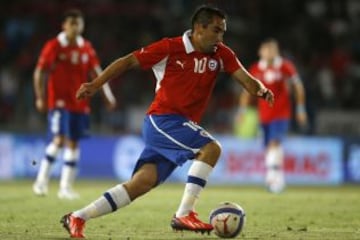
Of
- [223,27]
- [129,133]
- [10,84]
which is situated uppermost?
[10,84]

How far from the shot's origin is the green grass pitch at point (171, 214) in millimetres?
8312

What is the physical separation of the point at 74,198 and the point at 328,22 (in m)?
13.0

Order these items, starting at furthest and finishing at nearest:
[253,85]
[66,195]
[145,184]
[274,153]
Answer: [274,153]
[66,195]
[253,85]
[145,184]

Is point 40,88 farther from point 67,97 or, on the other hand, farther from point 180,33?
point 180,33

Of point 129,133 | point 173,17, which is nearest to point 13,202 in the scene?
point 129,133

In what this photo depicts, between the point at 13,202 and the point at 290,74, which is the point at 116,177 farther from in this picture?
the point at 13,202

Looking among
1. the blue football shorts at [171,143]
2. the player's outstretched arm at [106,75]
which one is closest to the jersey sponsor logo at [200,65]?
the blue football shorts at [171,143]

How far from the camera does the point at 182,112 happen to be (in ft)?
27.2

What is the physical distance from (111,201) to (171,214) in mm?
2943

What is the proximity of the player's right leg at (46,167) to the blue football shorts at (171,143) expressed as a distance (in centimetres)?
568

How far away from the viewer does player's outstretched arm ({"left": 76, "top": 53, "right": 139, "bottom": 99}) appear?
7719 mm

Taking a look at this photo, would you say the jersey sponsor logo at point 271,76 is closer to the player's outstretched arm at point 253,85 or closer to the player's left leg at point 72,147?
the player's left leg at point 72,147

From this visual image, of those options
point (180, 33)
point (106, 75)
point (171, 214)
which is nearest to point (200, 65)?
point (106, 75)

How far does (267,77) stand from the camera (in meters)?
16.1
